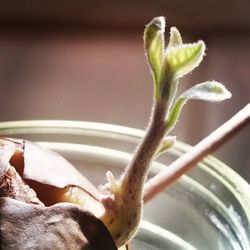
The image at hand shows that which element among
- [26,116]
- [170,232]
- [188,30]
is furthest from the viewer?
[188,30]

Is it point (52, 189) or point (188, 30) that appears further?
point (188, 30)

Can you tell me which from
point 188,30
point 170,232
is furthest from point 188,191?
point 188,30

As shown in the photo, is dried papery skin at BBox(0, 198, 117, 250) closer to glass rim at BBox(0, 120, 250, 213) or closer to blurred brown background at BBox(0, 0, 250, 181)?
glass rim at BBox(0, 120, 250, 213)

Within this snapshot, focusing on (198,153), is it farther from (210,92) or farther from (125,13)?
(125,13)

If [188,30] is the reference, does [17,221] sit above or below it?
below

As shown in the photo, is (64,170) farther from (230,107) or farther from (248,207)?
(230,107)

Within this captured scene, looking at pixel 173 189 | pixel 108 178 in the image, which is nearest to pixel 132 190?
pixel 108 178

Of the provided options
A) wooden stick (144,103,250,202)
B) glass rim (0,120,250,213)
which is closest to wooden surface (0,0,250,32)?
Answer: glass rim (0,120,250,213)
